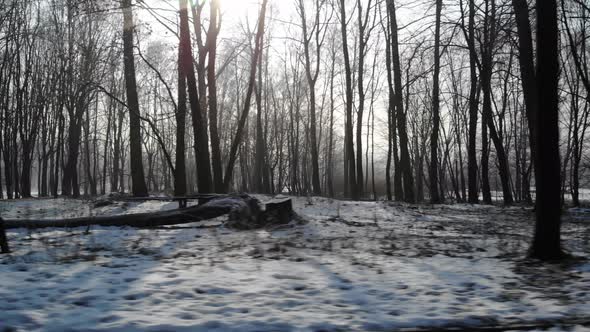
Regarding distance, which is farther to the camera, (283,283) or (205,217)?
(205,217)

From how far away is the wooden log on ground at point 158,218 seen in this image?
8555 millimetres

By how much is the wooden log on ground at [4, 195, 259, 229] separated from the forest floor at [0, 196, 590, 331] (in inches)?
21.4

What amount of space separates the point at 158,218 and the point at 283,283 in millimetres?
5149

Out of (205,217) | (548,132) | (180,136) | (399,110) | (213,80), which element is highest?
(213,80)

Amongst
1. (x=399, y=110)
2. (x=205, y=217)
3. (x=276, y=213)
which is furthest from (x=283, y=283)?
(x=399, y=110)

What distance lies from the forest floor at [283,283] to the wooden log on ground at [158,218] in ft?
1.78

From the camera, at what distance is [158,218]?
8.99 metres

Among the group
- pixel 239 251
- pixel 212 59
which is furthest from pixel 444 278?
pixel 212 59

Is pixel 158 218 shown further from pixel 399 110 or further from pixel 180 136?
pixel 399 110

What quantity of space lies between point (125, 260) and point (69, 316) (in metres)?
2.19

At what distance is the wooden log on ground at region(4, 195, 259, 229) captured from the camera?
28.1ft

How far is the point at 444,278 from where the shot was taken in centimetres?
486

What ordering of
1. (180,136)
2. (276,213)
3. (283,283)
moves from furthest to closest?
(180,136) < (276,213) < (283,283)

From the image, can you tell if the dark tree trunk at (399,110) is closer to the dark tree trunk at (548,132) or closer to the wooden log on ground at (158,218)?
the wooden log on ground at (158,218)
